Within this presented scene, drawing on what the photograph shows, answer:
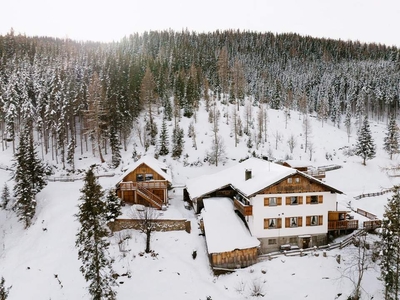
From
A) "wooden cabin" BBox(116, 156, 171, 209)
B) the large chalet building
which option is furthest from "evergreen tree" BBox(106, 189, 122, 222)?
the large chalet building

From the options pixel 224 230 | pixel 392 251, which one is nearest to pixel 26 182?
pixel 224 230

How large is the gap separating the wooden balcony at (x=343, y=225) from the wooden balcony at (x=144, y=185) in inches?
876

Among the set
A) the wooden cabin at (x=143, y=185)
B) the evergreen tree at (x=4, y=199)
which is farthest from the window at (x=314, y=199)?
the evergreen tree at (x=4, y=199)

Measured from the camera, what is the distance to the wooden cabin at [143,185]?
133 ft

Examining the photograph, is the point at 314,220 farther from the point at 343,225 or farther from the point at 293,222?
the point at 343,225

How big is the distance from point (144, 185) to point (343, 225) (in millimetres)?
26216

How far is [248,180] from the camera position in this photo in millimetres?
35375

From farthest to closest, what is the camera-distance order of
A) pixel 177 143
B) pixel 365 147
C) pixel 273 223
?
pixel 365 147, pixel 177 143, pixel 273 223

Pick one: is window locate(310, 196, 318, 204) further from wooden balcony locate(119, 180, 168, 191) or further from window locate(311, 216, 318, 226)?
wooden balcony locate(119, 180, 168, 191)

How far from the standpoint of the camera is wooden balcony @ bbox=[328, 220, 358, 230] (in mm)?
32938

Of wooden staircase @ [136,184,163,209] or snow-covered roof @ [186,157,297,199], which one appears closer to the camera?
snow-covered roof @ [186,157,297,199]

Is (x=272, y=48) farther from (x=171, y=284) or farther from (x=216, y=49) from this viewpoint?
(x=171, y=284)

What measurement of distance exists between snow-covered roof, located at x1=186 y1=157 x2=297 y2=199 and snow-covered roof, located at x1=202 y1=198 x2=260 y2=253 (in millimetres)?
3182

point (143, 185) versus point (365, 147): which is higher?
point (365, 147)
